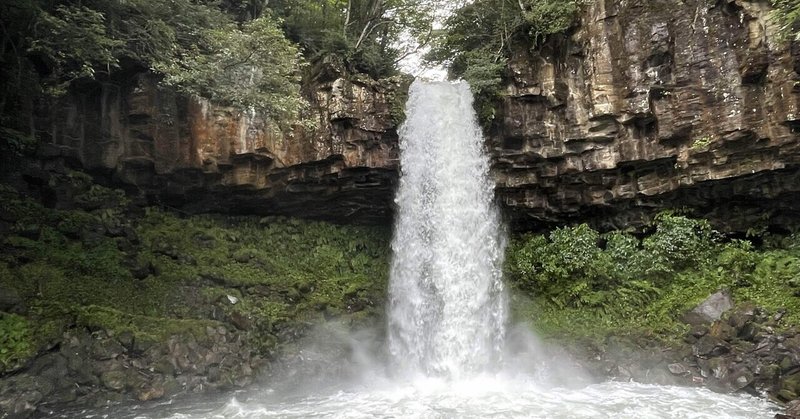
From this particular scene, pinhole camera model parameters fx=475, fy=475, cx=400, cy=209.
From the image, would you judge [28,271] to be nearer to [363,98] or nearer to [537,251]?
[363,98]

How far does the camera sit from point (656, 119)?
12.3 meters

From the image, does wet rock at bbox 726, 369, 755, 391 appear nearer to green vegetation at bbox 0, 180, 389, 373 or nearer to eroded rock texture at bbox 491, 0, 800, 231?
eroded rock texture at bbox 491, 0, 800, 231

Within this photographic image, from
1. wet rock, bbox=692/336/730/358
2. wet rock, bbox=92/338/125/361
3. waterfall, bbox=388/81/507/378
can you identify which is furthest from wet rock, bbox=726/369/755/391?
wet rock, bbox=92/338/125/361

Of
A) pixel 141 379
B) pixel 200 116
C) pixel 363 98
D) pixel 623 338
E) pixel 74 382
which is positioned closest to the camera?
pixel 74 382

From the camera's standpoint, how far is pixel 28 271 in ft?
32.6

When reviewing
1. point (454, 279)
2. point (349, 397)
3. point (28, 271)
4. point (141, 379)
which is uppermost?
point (28, 271)

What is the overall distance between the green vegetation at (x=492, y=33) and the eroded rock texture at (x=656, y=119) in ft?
1.46

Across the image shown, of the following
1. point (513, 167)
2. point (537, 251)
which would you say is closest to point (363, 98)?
point (513, 167)

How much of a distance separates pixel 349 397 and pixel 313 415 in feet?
4.71

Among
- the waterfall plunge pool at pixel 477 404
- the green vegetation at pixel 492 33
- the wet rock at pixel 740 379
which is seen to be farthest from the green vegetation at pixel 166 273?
the wet rock at pixel 740 379

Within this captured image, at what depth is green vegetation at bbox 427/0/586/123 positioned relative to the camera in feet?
44.9

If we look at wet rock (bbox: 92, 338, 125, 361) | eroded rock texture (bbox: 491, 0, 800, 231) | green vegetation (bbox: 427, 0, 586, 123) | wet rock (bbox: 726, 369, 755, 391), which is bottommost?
wet rock (bbox: 726, 369, 755, 391)

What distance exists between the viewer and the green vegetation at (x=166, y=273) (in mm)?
9711

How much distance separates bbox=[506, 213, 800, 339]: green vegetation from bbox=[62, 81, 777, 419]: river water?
122cm
